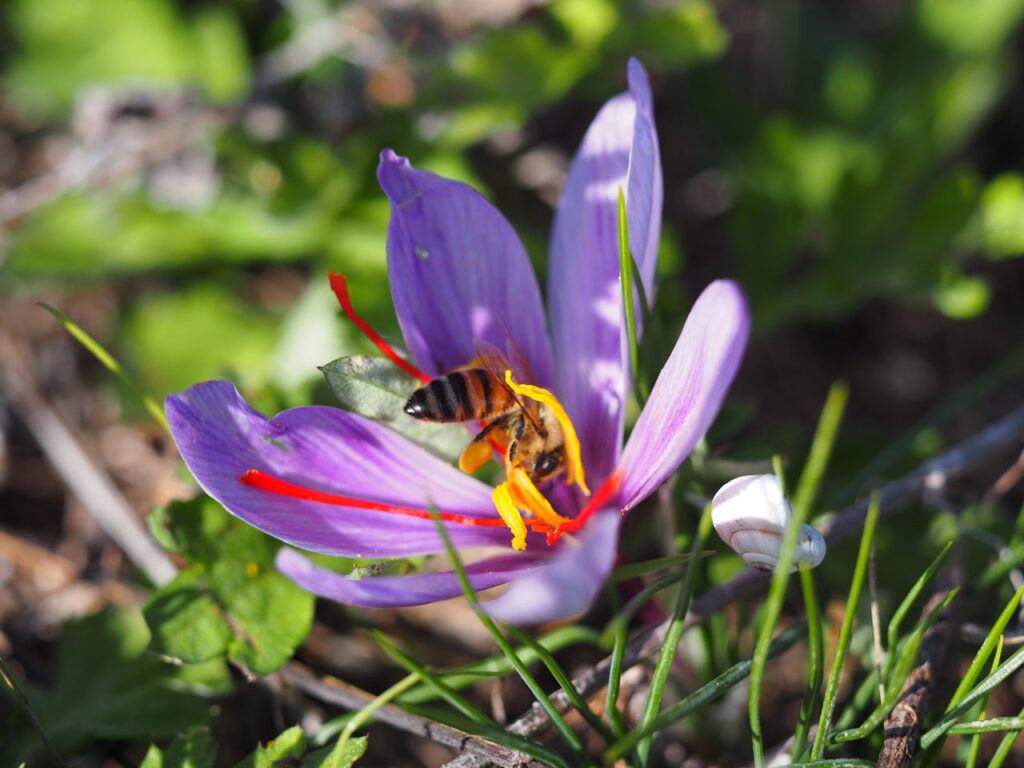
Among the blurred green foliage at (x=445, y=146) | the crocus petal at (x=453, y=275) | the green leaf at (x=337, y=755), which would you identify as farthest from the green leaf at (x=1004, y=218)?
the green leaf at (x=337, y=755)

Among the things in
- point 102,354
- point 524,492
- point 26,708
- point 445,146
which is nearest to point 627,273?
point 524,492

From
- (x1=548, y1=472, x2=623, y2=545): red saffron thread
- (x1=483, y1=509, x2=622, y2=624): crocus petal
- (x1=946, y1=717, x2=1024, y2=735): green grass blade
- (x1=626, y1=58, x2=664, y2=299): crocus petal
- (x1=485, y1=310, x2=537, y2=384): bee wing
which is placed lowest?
(x1=946, y1=717, x2=1024, y2=735): green grass blade

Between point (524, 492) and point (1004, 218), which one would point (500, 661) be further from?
point (1004, 218)

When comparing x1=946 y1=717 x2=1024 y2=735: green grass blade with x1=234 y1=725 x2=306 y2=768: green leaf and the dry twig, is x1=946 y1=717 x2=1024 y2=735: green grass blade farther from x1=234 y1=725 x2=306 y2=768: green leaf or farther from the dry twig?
the dry twig

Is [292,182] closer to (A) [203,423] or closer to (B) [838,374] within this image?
(A) [203,423]

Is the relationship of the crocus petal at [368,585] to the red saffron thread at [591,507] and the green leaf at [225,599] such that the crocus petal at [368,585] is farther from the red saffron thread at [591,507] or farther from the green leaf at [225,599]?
the green leaf at [225,599]

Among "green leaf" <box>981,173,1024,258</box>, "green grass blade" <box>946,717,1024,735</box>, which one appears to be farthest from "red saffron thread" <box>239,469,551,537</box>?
"green leaf" <box>981,173,1024,258</box>

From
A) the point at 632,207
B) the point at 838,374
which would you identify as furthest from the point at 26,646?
the point at 838,374
